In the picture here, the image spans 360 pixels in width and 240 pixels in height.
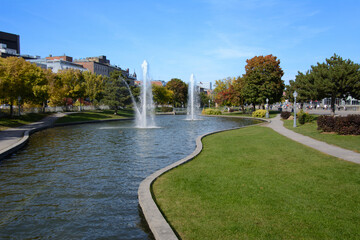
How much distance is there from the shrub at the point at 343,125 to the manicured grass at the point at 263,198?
29.6ft

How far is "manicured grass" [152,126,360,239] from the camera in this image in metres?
5.82

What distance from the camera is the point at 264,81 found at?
5722 cm

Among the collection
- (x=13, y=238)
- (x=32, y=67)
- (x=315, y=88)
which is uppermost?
(x=32, y=67)

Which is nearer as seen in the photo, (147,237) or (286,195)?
(147,237)

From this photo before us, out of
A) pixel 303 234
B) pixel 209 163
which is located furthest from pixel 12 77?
pixel 303 234

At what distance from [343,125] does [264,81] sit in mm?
38188

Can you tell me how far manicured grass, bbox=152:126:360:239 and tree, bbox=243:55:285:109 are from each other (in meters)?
44.9

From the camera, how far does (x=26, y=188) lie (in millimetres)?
10031

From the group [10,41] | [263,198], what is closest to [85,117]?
[263,198]

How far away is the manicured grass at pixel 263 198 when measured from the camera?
5820 mm

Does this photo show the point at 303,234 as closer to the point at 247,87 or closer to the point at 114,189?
the point at 114,189

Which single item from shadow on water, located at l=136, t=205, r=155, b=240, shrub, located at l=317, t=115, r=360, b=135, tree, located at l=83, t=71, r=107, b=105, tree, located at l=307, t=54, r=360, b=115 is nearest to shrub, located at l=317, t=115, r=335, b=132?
shrub, located at l=317, t=115, r=360, b=135

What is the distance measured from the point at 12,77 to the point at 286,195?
38266 mm

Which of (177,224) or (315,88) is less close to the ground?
(315,88)
